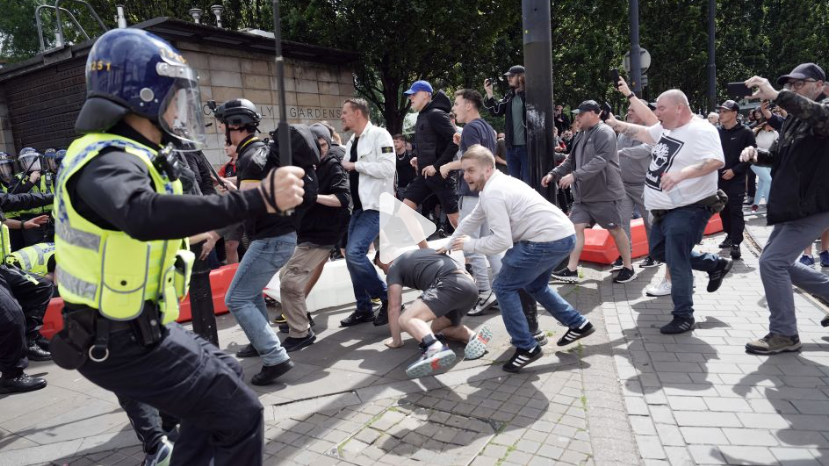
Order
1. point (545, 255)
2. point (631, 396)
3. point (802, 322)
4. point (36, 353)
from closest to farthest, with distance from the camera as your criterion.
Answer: point (631, 396) → point (545, 255) → point (802, 322) → point (36, 353)

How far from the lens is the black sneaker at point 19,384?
4.37 metres

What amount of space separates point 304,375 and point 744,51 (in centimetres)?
3103

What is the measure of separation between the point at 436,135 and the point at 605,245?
2.59 metres

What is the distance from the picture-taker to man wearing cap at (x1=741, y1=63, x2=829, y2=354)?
389 cm

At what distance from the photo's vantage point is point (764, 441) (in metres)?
2.95

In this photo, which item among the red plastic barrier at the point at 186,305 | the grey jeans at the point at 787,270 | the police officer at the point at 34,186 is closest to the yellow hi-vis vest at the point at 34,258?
the red plastic barrier at the point at 186,305

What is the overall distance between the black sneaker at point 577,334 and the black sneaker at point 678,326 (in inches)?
27.6

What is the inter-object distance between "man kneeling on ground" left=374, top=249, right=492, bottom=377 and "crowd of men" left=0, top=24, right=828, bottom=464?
17 millimetres

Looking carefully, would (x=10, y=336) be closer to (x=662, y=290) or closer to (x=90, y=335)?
(x=90, y=335)

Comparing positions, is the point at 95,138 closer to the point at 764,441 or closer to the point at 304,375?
the point at 304,375

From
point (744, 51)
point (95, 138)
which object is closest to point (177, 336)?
point (95, 138)

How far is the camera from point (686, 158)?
4.55 meters

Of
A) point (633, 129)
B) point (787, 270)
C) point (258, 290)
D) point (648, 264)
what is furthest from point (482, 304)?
point (648, 264)

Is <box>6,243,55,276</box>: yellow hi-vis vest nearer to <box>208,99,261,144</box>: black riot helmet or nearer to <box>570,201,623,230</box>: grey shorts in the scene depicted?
<box>208,99,261,144</box>: black riot helmet
